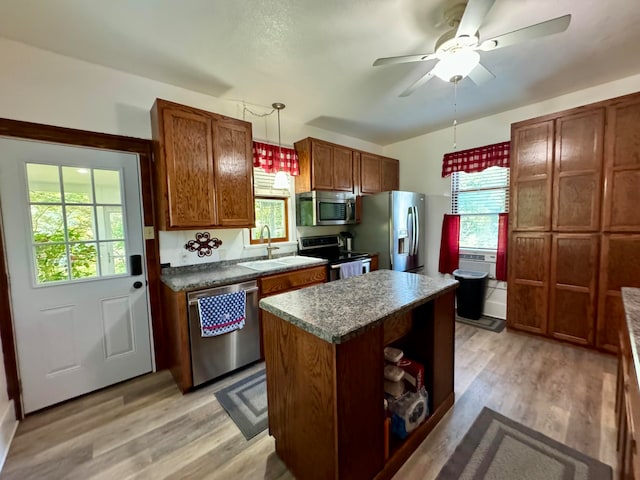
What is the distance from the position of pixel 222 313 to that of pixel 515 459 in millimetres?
2078

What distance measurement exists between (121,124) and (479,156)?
3.92 m

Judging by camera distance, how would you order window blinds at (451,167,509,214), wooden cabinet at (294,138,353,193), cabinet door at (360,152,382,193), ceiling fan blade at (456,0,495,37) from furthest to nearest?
cabinet door at (360,152,382,193) → window blinds at (451,167,509,214) → wooden cabinet at (294,138,353,193) → ceiling fan blade at (456,0,495,37)

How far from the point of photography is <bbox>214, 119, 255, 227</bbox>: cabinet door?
2439mm

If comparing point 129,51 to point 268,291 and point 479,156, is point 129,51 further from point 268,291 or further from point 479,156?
point 479,156

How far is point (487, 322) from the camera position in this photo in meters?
3.36

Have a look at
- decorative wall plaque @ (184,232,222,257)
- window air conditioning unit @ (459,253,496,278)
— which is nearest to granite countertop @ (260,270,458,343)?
decorative wall plaque @ (184,232,222,257)

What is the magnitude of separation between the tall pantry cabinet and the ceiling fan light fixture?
1.71m

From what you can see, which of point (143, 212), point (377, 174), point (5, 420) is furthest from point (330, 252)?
point (5, 420)

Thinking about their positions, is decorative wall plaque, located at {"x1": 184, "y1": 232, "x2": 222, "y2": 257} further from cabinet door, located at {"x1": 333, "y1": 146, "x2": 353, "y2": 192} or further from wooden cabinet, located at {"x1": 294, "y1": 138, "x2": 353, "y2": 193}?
cabinet door, located at {"x1": 333, "y1": 146, "x2": 353, "y2": 192}

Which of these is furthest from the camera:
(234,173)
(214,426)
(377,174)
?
(377,174)

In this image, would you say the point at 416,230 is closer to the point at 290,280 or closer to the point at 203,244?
the point at 290,280

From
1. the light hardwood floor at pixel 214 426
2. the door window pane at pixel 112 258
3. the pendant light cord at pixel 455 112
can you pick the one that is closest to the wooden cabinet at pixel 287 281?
the light hardwood floor at pixel 214 426

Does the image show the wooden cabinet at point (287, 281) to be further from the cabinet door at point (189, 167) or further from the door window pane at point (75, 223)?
the door window pane at point (75, 223)

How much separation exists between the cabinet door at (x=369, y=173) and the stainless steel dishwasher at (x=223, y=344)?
90.2 inches
